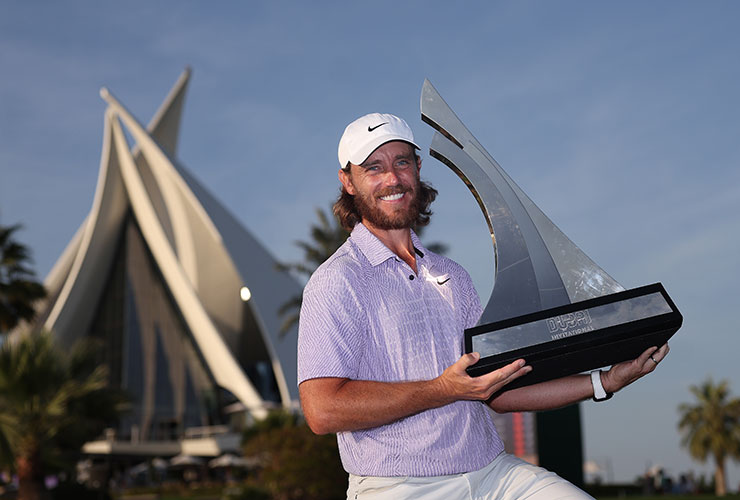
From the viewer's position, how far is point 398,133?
7.11ft

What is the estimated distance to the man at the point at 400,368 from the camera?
6.14 ft

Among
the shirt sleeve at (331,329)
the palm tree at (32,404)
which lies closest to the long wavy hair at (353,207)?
the shirt sleeve at (331,329)

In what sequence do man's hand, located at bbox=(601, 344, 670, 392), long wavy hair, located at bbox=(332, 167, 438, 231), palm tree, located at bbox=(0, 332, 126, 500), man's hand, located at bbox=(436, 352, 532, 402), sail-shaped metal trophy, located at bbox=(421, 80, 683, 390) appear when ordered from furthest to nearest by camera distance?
palm tree, located at bbox=(0, 332, 126, 500), long wavy hair, located at bbox=(332, 167, 438, 231), man's hand, located at bbox=(601, 344, 670, 392), sail-shaped metal trophy, located at bbox=(421, 80, 683, 390), man's hand, located at bbox=(436, 352, 532, 402)

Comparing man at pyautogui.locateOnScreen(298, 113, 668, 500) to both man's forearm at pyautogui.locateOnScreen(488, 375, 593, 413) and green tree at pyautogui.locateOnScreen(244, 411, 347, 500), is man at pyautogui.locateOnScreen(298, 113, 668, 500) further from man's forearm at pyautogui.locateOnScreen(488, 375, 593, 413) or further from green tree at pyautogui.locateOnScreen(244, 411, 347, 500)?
green tree at pyautogui.locateOnScreen(244, 411, 347, 500)

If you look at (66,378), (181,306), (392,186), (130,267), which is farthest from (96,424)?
(130,267)

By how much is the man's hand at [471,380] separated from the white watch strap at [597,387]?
0.48 metres

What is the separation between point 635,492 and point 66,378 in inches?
907

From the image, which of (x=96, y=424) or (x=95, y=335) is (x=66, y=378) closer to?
(x=96, y=424)

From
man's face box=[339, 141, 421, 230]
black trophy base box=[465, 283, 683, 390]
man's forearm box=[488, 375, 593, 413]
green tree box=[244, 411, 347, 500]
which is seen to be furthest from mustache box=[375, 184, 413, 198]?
green tree box=[244, 411, 347, 500]

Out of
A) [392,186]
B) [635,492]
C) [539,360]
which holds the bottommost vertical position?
[635,492]

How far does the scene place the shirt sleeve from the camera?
1947mm

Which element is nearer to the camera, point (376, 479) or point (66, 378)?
point (376, 479)

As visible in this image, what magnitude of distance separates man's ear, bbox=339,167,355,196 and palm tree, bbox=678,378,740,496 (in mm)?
41143

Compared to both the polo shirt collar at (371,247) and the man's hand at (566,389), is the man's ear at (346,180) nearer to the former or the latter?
the polo shirt collar at (371,247)
